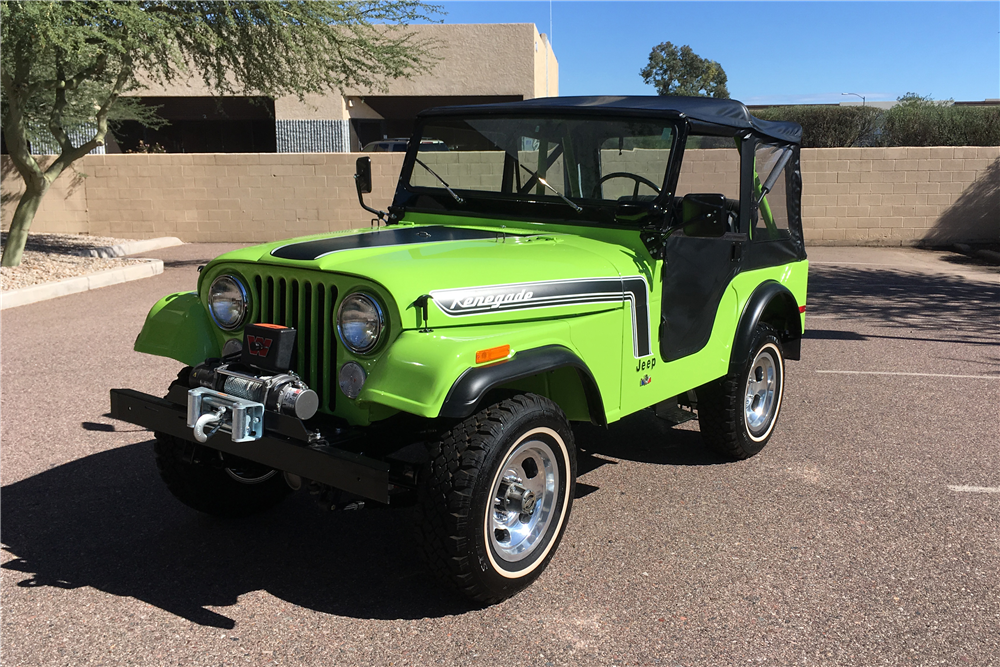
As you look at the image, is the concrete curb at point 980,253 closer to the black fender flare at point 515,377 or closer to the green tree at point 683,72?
the black fender flare at point 515,377

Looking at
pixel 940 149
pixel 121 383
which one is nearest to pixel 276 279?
pixel 121 383

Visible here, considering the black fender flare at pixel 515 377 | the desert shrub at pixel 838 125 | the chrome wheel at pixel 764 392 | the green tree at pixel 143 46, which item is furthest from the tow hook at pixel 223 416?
the desert shrub at pixel 838 125

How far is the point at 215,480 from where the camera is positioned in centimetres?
402

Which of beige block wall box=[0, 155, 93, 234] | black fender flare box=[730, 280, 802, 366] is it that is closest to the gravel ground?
beige block wall box=[0, 155, 93, 234]

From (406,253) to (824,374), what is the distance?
15.8 feet

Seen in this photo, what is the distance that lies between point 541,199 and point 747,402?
1774mm

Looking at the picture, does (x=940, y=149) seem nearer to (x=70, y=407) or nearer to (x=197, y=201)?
(x=197, y=201)

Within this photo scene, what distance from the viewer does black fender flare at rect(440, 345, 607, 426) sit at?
3.00m

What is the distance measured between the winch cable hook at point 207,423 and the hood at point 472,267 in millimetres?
648

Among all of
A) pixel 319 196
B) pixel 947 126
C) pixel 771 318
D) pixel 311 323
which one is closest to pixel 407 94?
pixel 319 196

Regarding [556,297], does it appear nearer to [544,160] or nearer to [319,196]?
[544,160]

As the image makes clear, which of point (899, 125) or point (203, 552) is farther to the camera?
point (899, 125)

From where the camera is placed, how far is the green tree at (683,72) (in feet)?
253

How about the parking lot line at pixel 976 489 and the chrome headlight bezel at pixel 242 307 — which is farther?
the parking lot line at pixel 976 489
